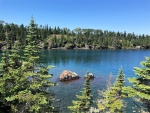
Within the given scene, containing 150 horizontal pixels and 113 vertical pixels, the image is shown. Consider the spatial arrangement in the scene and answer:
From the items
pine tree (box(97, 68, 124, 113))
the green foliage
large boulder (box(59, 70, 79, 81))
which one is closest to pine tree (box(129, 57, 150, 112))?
A: pine tree (box(97, 68, 124, 113))

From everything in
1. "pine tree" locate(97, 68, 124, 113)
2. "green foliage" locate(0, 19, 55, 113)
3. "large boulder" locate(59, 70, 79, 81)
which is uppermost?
"green foliage" locate(0, 19, 55, 113)

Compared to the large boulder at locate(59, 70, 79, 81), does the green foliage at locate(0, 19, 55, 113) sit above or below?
above

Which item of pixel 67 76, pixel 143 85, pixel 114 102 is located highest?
pixel 143 85

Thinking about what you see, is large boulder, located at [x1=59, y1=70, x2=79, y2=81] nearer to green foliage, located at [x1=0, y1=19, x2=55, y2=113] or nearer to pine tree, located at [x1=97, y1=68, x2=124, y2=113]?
pine tree, located at [x1=97, y1=68, x2=124, y2=113]

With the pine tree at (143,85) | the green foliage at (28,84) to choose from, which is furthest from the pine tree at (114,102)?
the pine tree at (143,85)

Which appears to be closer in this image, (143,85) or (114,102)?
(143,85)

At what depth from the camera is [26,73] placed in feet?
80.8

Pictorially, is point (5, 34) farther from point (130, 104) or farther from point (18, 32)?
point (130, 104)

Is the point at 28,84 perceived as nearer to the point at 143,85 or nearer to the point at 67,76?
the point at 143,85

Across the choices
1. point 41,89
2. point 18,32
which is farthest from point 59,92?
point 18,32

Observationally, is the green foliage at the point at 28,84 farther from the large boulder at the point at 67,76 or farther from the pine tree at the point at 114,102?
the large boulder at the point at 67,76

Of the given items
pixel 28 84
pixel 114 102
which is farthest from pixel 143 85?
pixel 28 84

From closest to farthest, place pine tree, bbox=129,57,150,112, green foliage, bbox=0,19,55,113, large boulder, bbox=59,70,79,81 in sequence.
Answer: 1. pine tree, bbox=129,57,150,112
2. green foliage, bbox=0,19,55,113
3. large boulder, bbox=59,70,79,81

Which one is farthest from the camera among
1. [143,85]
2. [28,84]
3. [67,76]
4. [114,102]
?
[67,76]
